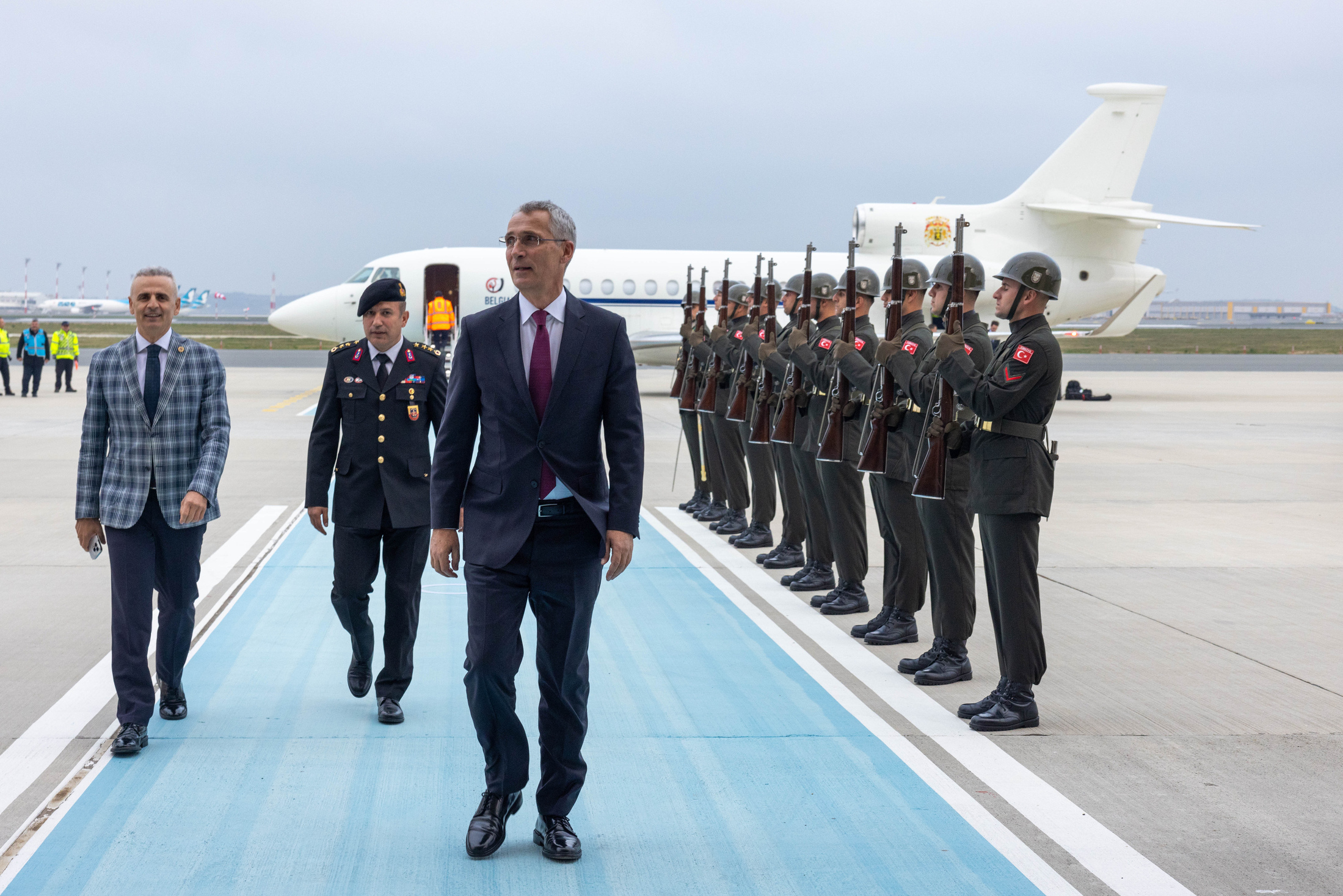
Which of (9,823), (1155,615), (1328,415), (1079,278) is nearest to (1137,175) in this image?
(1079,278)

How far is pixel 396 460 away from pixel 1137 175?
1058 inches

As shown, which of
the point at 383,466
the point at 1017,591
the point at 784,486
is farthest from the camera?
the point at 784,486

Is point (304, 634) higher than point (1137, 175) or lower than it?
lower

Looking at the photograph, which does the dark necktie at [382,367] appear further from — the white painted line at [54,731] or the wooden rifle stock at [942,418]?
the wooden rifle stock at [942,418]

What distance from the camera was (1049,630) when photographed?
23.1ft

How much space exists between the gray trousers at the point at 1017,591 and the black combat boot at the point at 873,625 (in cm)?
154

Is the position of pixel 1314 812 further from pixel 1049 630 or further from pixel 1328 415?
pixel 1328 415

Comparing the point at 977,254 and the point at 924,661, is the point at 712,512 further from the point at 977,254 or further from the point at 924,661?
the point at 977,254

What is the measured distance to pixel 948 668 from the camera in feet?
19.5

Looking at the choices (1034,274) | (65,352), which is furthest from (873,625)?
(65,352)

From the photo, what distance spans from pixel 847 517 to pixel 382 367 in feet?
11.1

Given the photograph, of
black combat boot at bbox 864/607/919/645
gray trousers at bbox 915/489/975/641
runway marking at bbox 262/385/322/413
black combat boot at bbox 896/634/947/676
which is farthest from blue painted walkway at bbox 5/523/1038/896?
runway marking at bbox 262/385/322/413

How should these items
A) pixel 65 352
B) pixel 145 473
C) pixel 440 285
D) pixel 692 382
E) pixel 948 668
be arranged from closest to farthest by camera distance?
pixel 145 473
pixel 948 668
pixel 692 382
pixel 440 285
pixel 65 352

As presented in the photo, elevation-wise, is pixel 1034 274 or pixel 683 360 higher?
pixel 1034 274
